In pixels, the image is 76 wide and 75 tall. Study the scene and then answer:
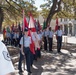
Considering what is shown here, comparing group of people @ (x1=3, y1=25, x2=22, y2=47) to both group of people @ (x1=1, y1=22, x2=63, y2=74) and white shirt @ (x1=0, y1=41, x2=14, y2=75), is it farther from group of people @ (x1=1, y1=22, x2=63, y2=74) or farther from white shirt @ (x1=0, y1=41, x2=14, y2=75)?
white shirt @ (x1=0, y1=41, x2=14, y2=75)

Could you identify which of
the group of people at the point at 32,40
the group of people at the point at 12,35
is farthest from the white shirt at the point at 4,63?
the group of people at the point at 12,35

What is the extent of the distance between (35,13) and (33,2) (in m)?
1.21

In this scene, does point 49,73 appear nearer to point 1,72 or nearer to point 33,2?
point 1,72

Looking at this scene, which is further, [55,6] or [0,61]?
[55,6]

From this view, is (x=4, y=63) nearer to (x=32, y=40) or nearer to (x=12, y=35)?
(x=32, y=40)

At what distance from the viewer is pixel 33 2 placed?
26.9 m

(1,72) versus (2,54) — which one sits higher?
(2,54)

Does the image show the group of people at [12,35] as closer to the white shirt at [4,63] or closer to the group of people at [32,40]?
the group of people at [32,40]

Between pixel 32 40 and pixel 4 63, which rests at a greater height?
pixel 4 63

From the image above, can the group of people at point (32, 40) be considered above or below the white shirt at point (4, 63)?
below

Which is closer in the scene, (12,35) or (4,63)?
(4,63)

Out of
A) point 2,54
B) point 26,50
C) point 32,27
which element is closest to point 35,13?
point 32,27

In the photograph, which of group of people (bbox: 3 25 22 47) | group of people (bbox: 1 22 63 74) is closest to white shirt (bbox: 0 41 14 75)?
group of people (bbox: 1 22 63 74)

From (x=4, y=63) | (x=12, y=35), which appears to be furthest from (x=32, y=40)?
(x=12, y=35)
